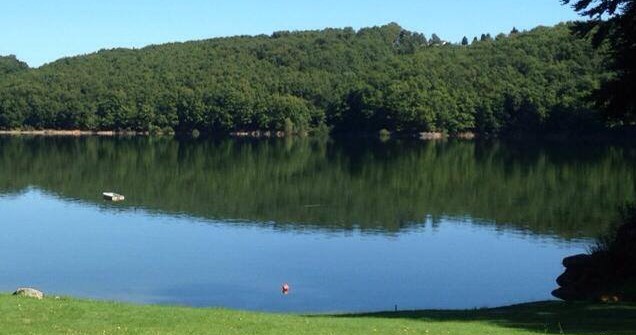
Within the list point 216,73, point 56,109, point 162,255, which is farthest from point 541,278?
point 216,73

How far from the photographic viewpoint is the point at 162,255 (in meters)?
41.0

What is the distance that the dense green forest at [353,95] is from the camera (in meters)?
150

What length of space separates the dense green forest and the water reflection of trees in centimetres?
2997

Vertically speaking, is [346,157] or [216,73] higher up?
[216,73]

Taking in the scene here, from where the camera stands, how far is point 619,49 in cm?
2856

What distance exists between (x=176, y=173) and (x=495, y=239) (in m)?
43.7

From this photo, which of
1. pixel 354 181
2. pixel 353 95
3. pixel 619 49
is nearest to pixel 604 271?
pixel 619 49

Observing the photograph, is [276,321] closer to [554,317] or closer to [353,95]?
[554,317]

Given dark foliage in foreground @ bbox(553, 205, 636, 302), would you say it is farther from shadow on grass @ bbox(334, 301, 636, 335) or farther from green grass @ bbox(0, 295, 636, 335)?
green grass @ bbox(0, 295, 636, 335)

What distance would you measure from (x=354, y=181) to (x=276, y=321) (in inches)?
2209

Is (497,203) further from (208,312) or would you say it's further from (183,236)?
(208,312)

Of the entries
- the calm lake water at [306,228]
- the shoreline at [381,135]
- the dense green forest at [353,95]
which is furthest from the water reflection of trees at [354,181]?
the dense green forest at [353,95]

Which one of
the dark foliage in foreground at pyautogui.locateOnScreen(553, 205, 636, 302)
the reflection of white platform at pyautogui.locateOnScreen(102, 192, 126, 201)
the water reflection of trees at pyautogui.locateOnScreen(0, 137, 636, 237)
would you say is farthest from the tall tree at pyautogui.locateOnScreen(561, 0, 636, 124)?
the reflection of white platform at pyautogui.locateOnScreen(102, 192, 126, 201)

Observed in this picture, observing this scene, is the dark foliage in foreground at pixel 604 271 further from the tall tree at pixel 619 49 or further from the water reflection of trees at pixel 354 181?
the water reflection of trees at pixel 354 181
